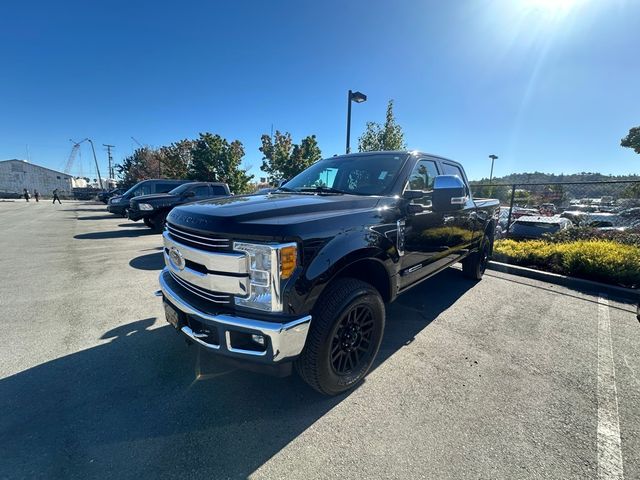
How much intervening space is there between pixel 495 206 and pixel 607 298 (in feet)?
7.45

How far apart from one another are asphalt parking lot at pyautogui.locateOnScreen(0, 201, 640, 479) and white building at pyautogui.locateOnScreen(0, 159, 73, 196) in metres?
89.2

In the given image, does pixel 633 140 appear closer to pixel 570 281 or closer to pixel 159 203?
pixel 570 281

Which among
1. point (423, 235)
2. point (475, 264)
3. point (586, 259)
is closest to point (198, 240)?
point (423, 235)

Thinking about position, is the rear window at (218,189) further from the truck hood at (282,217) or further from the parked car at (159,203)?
the truck hood at (282,217)

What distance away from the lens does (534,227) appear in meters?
8.77

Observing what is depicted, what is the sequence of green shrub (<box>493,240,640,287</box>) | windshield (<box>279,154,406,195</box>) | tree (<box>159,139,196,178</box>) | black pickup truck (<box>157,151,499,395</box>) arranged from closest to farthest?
black pickup truck (<box>157,151,499,395</box>)
windshield (<box>279,154,406,195</box>)
green shrub (<box>493,240,640,287</box>)
tree (<box>159,139,196,178</box>)

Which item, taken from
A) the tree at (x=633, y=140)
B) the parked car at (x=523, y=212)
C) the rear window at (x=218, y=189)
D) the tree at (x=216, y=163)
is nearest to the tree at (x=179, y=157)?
the tree at (x=216, y=163)

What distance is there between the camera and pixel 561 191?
9.34m

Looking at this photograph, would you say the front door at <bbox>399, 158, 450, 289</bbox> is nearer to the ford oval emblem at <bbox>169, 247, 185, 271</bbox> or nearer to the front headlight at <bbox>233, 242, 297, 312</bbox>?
the front headlight at <bbox>233, 242, 297, 312</bbox>

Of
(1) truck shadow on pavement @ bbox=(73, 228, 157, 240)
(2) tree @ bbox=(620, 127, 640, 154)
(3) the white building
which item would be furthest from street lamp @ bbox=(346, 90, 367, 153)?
(3) the white building

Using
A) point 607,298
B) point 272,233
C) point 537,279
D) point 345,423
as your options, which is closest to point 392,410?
point 345,423

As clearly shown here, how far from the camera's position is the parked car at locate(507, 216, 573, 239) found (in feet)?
27.9

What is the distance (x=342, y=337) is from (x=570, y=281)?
531cm

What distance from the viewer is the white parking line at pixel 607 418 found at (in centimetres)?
185
